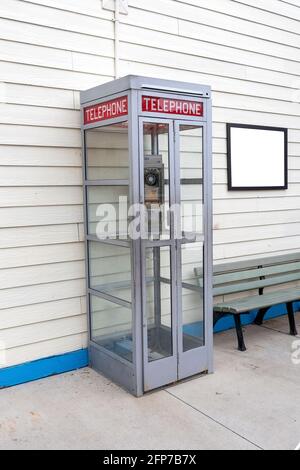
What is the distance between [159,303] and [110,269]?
49 cm

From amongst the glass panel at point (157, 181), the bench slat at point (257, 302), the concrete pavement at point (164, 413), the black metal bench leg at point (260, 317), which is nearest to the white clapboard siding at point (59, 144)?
the glass panel at point (157, 181)

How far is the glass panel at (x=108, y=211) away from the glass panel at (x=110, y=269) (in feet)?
0.36

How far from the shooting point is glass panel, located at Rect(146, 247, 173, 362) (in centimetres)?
351

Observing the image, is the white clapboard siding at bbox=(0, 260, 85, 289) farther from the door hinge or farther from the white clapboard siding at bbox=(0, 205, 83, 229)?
the door hinge

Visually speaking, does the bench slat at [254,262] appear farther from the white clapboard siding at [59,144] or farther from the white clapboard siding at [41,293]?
the white clapboard siding at [41,293]

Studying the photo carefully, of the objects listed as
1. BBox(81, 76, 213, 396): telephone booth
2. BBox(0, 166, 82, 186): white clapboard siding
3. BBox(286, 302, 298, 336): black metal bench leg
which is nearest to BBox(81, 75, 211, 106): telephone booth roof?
BBox(81, 76, 213, 396): telephone booth

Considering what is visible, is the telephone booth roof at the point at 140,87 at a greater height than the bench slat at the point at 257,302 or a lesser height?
greater

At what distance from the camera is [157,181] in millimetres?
3445

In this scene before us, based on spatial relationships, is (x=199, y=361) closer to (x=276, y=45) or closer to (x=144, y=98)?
(x=144, y=98)

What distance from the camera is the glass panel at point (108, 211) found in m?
3.48

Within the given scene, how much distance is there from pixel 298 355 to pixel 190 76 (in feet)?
9.18

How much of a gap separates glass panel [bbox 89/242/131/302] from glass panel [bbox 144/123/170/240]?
0.29 metres

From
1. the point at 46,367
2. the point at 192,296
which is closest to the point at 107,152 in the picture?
the point at 192,296
